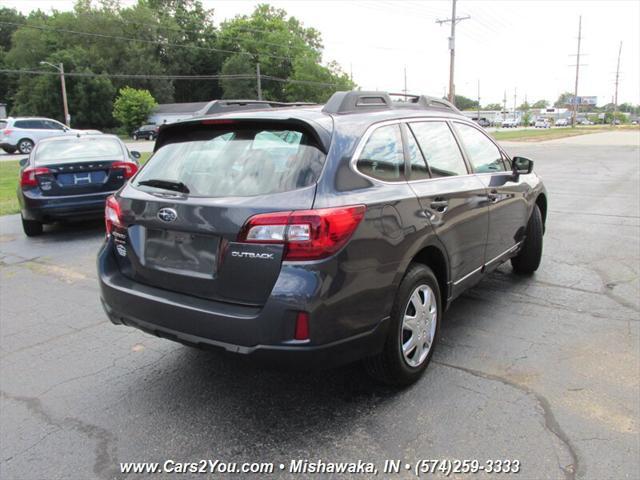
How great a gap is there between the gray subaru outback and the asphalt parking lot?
350 millimetres

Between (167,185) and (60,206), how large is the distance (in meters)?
5.44

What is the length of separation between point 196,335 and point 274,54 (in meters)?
93.9

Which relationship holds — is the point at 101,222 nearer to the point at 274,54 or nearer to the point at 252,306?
the point at 252,306

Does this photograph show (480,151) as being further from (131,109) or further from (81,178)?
(131,109)

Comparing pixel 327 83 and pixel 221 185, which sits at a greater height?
pixel 327 83

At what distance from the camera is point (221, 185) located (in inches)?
115

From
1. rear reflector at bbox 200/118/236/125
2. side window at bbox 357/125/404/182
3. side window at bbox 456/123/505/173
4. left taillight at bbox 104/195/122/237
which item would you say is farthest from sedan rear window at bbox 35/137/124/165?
side window at bbox 357/125/404/182

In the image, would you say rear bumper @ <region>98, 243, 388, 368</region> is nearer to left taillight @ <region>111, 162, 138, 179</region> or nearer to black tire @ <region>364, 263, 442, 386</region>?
black tire @ <region>364, 263, 442, 386</region>

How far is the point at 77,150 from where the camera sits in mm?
8438

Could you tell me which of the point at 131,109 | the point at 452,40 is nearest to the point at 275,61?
the point at 131,109

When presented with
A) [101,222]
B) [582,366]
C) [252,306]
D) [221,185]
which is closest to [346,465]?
[252,306]

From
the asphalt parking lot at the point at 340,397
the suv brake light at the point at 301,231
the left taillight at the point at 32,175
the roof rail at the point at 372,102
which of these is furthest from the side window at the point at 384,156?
the left taillight at the point at 32,175

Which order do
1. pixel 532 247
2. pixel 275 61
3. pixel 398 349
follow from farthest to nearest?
pixel 275 61 < pixel 532 247 < pixel 398 349

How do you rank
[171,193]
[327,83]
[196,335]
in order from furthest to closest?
[327,83]
[171,193]
[196,335]
